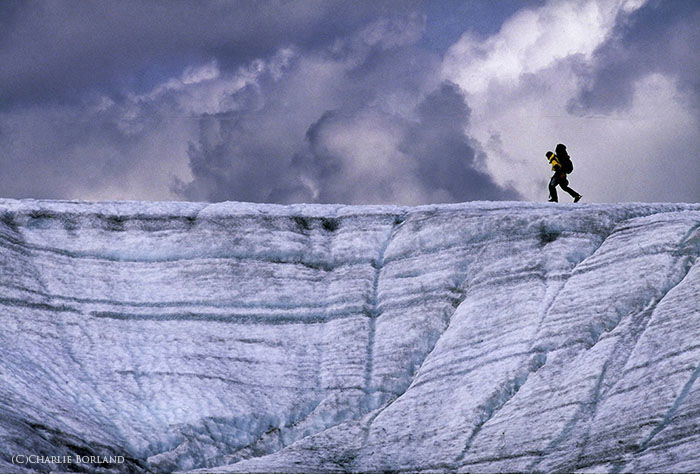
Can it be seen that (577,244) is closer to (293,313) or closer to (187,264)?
(293,313)

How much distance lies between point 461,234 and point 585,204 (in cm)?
477

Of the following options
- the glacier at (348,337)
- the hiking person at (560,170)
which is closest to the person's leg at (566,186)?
the hiking person at (560,170)

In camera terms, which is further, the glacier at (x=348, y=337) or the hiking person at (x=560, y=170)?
the hiking person at (x=560, y=170)

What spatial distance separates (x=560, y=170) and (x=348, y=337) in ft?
39.0

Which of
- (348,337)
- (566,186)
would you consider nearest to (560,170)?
(566,186)

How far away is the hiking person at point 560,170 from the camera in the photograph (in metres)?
42.6

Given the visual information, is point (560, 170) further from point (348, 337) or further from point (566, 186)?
point (348, 337)

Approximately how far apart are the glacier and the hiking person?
359 centimetres

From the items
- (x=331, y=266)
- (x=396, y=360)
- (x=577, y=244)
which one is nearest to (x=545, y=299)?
(x=577, y=244)

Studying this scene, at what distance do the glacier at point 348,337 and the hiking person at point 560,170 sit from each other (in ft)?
11.8

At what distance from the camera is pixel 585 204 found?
3931cm

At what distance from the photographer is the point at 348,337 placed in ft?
117

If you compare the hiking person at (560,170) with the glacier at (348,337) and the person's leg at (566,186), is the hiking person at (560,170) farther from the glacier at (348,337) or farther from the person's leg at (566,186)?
the glacier at (348,337)

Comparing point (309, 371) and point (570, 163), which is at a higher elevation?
point (570, 163)
